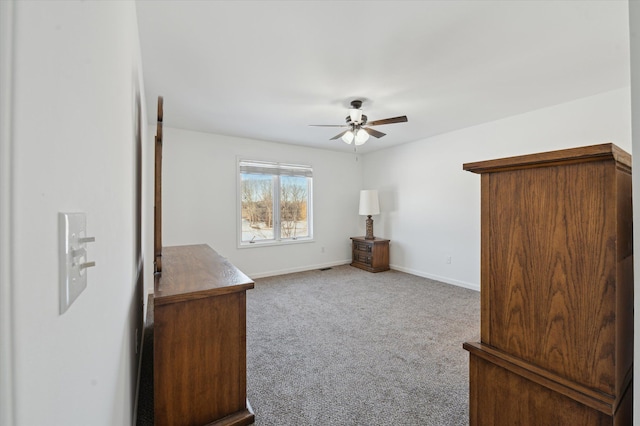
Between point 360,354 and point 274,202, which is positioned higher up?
point 274,202

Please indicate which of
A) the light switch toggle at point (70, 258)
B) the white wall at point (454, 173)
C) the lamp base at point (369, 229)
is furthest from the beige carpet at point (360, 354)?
the light switch toggle at point (70, 258)

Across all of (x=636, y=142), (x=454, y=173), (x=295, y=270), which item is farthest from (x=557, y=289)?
(x=295, y=270)

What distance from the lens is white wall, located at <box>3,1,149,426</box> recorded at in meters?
0.28

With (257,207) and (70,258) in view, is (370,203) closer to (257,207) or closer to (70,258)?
(257,207)

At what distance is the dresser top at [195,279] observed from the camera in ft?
4.54

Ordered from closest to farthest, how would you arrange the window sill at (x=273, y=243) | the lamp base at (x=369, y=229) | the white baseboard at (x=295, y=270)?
the window sill at (x=273, y=243), the white baseboard at (x=295, y=270), the lamp base at (x=369, y=229)

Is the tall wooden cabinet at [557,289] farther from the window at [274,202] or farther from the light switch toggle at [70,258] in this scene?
the window at [274,202]

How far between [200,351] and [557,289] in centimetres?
152

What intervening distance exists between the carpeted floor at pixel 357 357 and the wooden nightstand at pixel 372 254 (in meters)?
1.13

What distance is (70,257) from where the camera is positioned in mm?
417

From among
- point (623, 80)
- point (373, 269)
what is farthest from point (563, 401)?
point (373, 269)

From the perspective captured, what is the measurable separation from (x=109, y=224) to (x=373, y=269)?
463 centimetres

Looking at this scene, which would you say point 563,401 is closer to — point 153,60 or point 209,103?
point 153,60

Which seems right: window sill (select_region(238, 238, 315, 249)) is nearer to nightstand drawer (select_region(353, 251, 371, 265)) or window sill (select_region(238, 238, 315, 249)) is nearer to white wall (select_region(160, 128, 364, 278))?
white wall (select_region(160, 128, 364, 278))
